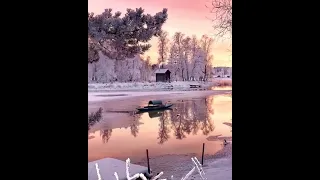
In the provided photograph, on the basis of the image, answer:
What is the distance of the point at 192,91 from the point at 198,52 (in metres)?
0.24

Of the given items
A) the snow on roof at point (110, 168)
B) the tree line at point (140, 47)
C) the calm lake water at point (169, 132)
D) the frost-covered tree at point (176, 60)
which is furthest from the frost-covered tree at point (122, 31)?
the snow on roof at point (110, 168)

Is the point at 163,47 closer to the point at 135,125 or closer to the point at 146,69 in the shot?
the point at 146,69

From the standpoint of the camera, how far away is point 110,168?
1561mm

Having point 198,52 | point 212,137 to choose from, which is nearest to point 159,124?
point 212,137

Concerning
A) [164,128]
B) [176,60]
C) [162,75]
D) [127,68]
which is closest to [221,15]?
[176,60]

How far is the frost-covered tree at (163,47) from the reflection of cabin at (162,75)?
51 millimetres

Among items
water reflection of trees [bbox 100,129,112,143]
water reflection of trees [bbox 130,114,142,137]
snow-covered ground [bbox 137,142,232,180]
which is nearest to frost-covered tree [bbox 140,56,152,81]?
water reflection of trees [bbox 130,114,142,137]

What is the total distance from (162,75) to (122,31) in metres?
0.34
